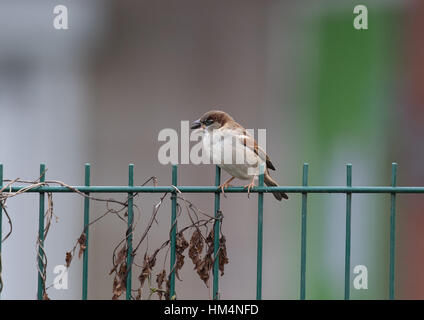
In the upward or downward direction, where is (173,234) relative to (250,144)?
downward

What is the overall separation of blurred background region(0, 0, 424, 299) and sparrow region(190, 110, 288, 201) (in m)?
2.40

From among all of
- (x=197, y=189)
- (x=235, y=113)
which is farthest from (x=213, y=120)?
(x=235, y=113)

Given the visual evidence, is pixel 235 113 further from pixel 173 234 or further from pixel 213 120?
pixel 173 234

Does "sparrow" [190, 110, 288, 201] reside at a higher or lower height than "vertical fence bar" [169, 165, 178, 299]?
higher

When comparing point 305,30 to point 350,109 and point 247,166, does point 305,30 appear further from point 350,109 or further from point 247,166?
point 247,166

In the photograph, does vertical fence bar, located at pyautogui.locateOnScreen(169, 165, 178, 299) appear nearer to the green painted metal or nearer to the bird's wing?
the green painted metal

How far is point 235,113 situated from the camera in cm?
638

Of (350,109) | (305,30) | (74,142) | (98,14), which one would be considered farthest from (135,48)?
(350,109)

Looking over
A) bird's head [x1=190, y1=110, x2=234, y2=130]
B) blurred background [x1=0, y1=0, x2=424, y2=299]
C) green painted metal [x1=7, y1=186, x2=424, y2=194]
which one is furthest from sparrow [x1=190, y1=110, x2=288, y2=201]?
blurred background [x1=0, y1=0, x2=424, y2=299]

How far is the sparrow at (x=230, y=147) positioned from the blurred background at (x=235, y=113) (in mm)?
2404

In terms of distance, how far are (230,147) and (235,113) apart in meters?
2.60

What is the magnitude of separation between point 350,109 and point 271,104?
76 cm

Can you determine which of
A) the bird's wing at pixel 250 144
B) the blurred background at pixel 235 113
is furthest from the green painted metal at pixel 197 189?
the blurred background at pixel 235 113

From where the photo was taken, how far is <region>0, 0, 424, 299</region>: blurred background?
636 cm
